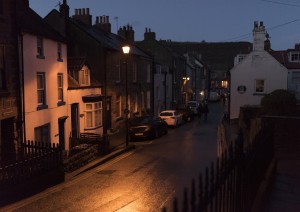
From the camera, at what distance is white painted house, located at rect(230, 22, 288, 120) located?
36.9 metres

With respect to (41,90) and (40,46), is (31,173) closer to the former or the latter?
(41,90)

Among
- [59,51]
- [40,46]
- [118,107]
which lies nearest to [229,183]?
[40,46]

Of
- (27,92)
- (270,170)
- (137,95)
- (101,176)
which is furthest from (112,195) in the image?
(137,95)

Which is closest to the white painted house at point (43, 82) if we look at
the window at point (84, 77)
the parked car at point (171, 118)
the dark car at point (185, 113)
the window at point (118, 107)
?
the window at point (84, 77)

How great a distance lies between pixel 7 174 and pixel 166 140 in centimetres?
1600

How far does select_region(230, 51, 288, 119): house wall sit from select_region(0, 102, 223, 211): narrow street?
17309 mm

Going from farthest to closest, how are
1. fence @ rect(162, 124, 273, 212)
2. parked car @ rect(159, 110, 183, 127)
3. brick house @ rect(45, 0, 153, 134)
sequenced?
parked car @ rect(159, 110, 183, 127) < brick house @ rect(45, 0, 153, 134) < fence @ rect(162, 124, 273, 212)

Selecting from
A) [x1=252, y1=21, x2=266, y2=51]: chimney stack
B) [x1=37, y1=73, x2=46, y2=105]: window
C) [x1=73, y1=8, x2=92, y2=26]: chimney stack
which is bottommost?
[x1=37, y1=73, x2=46, y2=105]: window

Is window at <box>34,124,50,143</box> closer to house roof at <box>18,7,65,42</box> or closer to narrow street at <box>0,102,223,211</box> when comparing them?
narrow street at <box>0,102,223,211</box>

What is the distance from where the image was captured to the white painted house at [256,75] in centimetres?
3688

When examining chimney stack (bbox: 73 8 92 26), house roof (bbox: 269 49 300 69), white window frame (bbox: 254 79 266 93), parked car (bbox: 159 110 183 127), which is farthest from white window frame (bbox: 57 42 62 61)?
house roof (bbox: 269 49 300 69)

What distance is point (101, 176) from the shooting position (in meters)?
15.3

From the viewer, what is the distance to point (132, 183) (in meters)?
14.0

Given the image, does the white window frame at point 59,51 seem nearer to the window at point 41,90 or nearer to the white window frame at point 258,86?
the window at point 41,90
